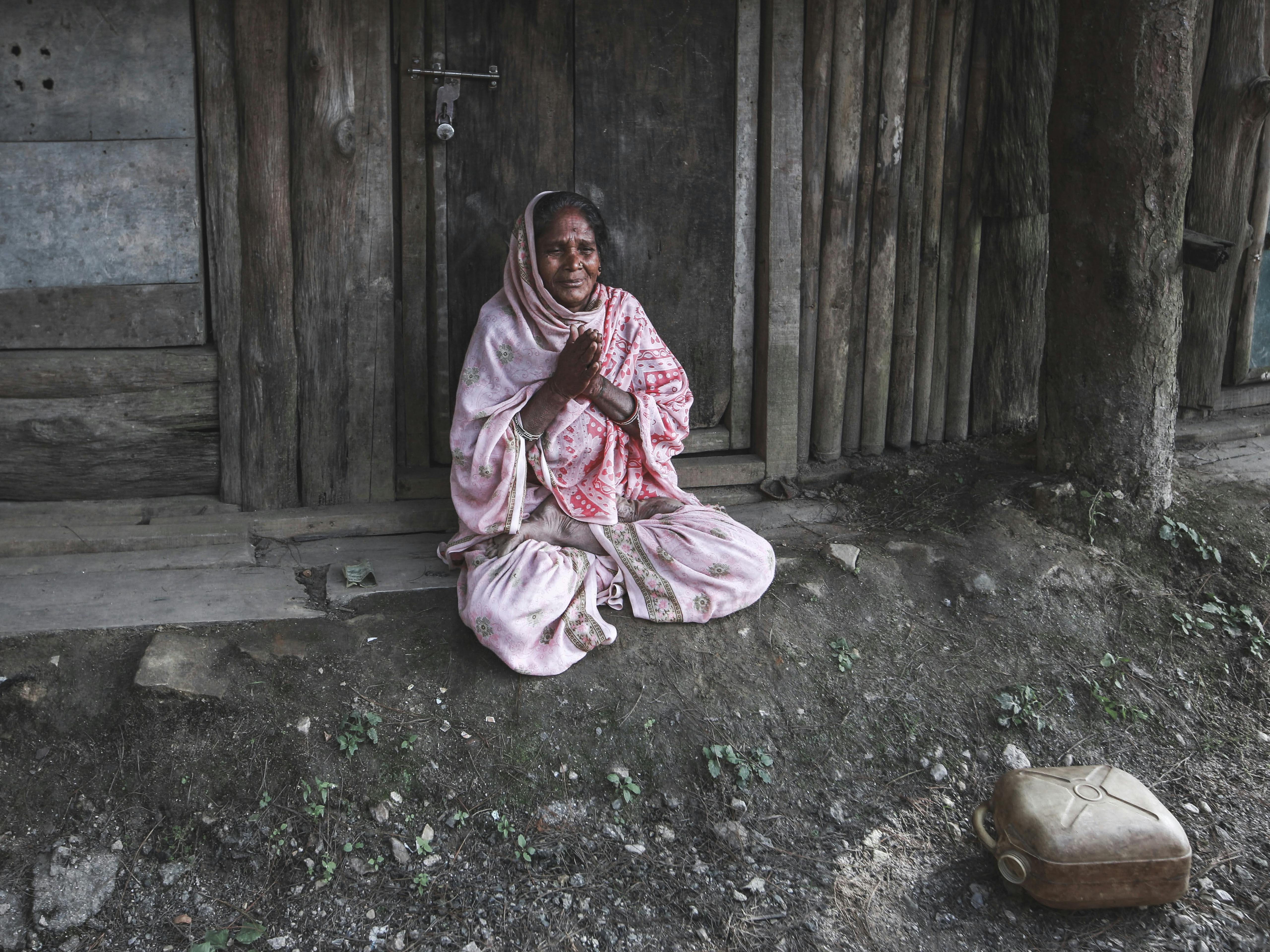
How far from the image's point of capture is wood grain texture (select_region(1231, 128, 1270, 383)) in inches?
205

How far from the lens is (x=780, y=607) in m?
3.47

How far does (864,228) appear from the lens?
4.45 meters

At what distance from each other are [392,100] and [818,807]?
279 cm

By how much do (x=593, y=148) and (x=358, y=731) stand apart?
2.35m

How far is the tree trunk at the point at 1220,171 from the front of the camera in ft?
16.1

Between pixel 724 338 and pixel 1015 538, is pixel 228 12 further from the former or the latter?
pixel 1015 538

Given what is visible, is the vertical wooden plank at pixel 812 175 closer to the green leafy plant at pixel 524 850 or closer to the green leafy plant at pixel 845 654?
the green leafy plant at pixel 845 654

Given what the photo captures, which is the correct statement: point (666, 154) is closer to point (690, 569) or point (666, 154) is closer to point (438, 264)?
point (438, 264)

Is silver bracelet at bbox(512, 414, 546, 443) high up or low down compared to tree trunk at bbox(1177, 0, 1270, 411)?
down

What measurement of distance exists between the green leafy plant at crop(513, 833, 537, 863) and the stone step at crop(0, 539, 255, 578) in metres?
1.50

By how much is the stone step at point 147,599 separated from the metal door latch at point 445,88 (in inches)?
65.0

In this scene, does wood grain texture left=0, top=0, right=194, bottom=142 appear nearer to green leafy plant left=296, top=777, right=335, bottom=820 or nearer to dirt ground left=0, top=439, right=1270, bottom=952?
dirt ground left=0, top=439, right=1270, bottom=952

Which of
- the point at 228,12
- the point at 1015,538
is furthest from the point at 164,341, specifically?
the point at 1015,538

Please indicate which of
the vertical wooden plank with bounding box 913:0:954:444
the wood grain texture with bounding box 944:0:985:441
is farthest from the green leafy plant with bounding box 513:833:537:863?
the wood grain texture with bounding box 944:0:985:441
